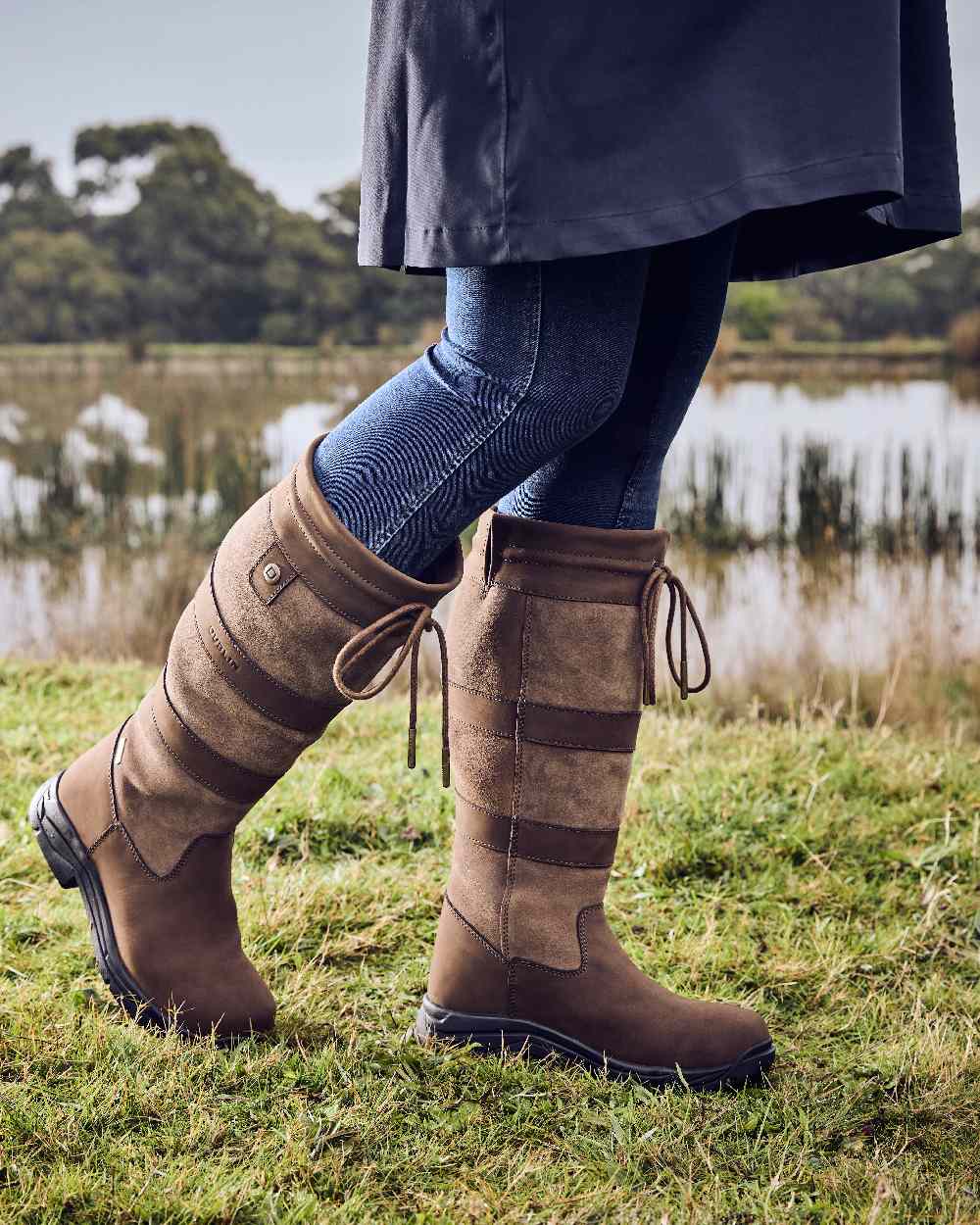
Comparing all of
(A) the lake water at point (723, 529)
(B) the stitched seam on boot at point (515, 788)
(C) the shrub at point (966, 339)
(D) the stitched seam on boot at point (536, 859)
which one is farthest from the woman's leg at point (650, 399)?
(C) the shrub at point (966, 339)

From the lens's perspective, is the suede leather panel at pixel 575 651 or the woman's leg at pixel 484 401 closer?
the woman's leg at pixel 484 401

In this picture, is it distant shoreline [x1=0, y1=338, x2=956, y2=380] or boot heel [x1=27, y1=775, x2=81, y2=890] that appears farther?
distant shoreline [x1=0, y1=338, x2=956, y2=380]

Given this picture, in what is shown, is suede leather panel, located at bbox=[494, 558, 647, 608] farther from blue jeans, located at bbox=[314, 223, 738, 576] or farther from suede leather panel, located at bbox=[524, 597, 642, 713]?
blue jeans, located at bbox=[314, 223, 738, 576]

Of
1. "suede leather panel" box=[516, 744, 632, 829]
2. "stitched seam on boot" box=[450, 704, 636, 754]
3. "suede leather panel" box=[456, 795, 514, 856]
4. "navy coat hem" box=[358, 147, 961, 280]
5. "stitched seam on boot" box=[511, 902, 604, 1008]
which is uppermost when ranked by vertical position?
"navy coat hem" box=[358, 147, 961, 280]

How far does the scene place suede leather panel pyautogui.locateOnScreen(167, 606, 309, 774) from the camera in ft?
3.48

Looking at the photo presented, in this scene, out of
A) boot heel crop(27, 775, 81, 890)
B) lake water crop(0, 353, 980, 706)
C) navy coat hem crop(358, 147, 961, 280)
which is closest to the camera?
navy coat hem crop(358, 147, 961, 280)

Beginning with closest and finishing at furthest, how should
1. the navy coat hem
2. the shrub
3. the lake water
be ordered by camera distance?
the navy coat hem
the lake water
the shrub

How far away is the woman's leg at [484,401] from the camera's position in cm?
96

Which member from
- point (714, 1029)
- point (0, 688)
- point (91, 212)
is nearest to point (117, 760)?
point (714, 1029)

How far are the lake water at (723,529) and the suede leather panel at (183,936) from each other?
282cm

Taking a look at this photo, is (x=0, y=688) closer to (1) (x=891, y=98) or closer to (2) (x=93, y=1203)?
(2) (x=93, y=1203)

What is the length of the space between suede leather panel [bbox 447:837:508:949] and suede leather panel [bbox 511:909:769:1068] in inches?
2.2

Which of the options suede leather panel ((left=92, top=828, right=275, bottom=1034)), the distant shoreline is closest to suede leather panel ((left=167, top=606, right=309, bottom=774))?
suede leather panel ((left=92, top=828, right=275, bottom=1034))

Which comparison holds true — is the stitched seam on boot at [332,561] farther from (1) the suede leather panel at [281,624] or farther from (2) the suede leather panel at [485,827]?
(2) the suede leather panel at [485,827]
